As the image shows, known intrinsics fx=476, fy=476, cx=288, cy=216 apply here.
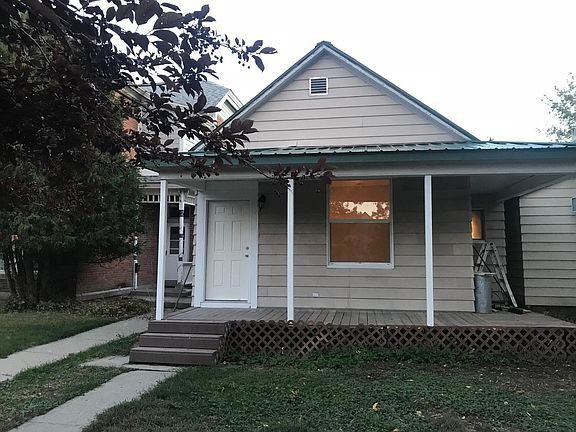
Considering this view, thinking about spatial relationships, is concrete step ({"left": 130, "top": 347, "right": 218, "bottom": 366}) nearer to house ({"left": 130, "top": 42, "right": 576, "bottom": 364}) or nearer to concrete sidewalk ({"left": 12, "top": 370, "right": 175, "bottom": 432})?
house ({"left": 130, "top": 42, "right": 576, "bottom": 364})

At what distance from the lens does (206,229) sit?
8906mm

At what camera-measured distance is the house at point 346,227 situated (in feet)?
21.8

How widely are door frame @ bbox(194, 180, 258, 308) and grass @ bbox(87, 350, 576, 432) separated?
2.41 metres

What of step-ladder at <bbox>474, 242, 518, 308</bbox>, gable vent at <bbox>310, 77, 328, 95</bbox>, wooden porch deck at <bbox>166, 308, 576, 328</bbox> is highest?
gable vent at <bbox>310, 77, 328, 95</bbox>

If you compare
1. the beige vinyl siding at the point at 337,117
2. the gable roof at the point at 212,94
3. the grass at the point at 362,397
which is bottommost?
the grass at the point at 362,397

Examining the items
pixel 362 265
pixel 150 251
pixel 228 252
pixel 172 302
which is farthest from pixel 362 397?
pixel 150 251

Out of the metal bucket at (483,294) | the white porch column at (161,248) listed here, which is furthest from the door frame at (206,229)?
the metal bucket at (483,294)

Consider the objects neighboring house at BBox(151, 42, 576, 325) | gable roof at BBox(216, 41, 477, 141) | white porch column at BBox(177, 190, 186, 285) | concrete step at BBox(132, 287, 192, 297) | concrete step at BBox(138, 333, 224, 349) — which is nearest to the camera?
concrete step at BBox(138, 333, 224, 349)

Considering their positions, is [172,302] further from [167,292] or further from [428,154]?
[428,154]

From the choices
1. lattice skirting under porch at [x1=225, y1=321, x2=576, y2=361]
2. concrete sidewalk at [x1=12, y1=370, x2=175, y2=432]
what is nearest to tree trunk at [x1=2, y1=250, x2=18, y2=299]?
concrete sidewalk at [x1=12, y1=370, x2=175, y2=432]

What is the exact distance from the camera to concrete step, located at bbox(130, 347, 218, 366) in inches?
247

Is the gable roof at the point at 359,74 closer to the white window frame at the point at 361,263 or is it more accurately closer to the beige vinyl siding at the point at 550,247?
the white window frame at the point at 361,263

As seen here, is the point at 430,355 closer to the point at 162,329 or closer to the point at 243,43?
the point at 162,329

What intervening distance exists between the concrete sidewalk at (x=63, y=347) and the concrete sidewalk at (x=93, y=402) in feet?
4.81
